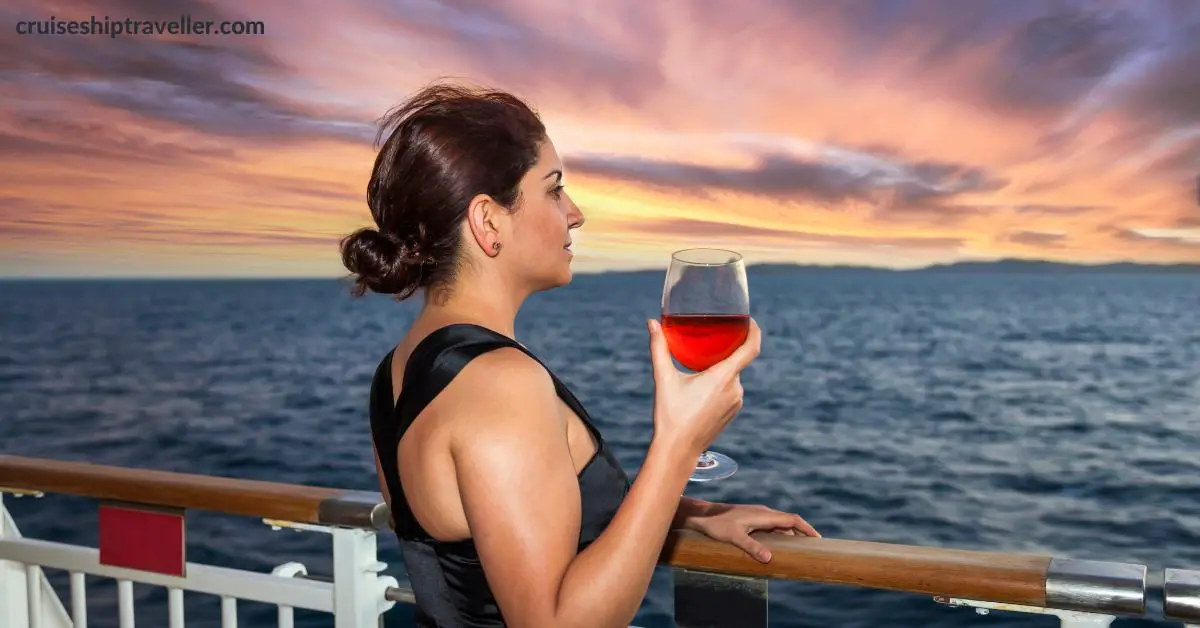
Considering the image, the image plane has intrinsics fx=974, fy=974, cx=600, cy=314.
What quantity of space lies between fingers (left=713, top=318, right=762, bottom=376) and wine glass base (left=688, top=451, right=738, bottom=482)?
0.59 feet

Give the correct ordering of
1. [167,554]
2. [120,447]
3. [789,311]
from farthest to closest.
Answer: [789,311]
[120,447]
[167,554]

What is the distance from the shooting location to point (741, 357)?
1.03 m

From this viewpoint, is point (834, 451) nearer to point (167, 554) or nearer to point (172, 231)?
point (172, 231)

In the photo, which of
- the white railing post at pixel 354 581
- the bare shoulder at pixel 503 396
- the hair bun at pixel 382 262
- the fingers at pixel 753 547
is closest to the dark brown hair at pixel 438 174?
the hair bun at pixel 382 262

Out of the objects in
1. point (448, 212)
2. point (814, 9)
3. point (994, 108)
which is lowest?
point (448, 212)

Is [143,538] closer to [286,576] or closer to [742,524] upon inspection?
[286,576]

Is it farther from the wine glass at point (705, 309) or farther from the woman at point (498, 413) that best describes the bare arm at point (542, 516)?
the wine glass at point (705, 309)

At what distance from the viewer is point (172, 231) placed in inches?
1154

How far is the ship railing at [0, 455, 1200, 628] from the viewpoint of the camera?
1115mm

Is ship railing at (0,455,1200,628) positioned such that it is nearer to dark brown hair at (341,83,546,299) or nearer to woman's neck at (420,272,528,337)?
woman's neck at (420,272,528,337)

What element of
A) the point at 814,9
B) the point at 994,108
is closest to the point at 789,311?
the point at 994,108

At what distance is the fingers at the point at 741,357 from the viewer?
1.00 metres

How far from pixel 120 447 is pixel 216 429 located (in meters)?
2.18

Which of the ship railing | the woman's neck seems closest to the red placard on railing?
the ship railing
